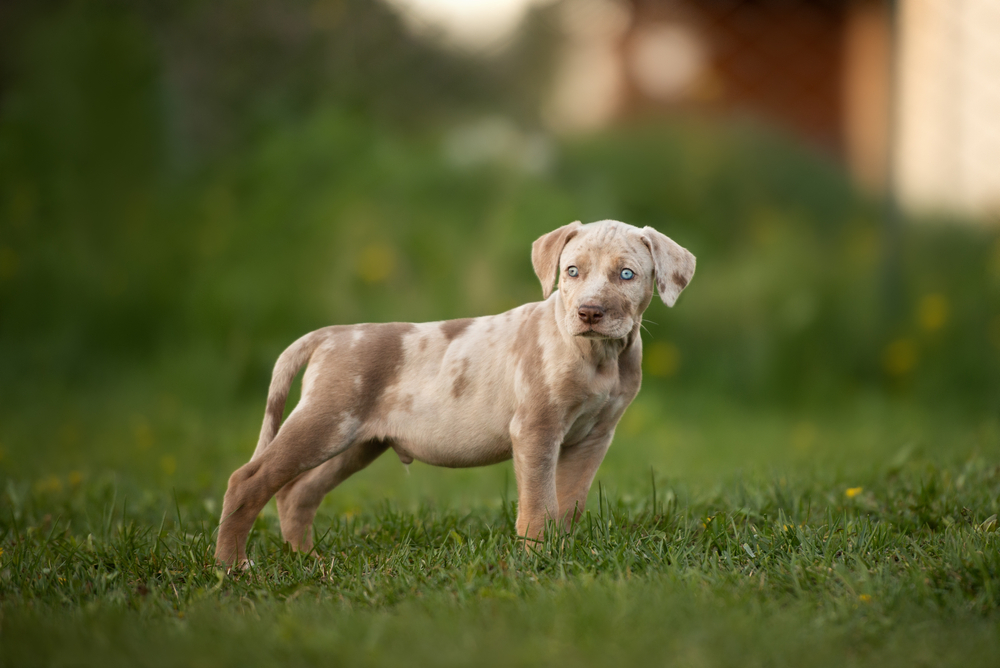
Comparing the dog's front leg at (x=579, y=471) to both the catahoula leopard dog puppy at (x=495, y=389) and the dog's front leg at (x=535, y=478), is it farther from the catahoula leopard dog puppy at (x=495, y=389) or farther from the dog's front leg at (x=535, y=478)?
the dog's front leg at (x=535, y=478)

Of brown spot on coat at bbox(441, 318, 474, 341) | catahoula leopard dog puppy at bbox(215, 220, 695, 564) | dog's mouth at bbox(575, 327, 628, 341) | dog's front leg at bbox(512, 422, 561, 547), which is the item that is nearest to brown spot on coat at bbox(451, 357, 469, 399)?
catahoula leopard dog puppy at bbox(215, 220, 695, 564)

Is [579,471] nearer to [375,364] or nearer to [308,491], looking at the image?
[375,364]

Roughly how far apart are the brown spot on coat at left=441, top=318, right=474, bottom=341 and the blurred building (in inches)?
198

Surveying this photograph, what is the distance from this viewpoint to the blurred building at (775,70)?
25.9 feet

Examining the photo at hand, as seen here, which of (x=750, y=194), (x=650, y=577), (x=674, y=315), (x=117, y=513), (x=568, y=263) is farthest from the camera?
(x=750, y=194)

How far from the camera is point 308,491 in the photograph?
12.5 ft

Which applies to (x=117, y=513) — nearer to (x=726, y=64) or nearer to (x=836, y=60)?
(x=726, y=64)

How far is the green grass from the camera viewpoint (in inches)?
97.7

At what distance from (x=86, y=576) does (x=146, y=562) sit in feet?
0.76

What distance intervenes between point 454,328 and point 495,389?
15.4 inches

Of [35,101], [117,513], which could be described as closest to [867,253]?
[117,513]

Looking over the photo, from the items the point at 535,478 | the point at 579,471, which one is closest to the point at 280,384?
the point at 535,478

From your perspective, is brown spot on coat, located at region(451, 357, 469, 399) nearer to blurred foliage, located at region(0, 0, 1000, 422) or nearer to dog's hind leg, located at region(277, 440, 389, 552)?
dog's hind leg, located at region(277, 440, 389, 552)

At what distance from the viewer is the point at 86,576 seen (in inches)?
132
